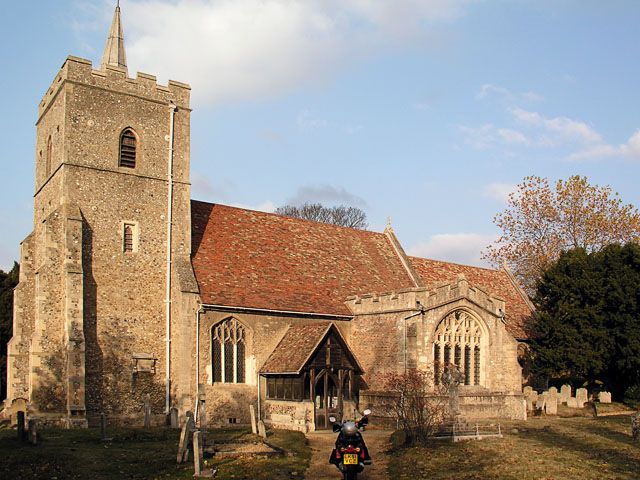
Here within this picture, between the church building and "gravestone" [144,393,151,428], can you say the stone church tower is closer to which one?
the church building

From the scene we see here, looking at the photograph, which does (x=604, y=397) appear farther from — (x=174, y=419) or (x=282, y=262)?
(x=174, y=419)

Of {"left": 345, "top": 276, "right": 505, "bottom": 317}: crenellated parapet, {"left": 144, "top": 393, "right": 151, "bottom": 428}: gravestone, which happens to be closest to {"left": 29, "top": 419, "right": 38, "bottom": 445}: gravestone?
{"left": 144, "top": 393, "right": 151, "bottom": 428}: gravestone

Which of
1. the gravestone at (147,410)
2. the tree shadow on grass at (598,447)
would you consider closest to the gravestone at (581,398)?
the tree shadow on grass at (598,447)

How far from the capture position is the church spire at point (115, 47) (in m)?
29.9

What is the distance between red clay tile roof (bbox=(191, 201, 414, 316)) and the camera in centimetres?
2925

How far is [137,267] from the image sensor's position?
2752 centimetres

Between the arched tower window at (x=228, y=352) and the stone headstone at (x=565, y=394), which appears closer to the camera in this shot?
the arched tower window at (x=228, y=352)

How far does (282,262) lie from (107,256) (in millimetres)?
8184

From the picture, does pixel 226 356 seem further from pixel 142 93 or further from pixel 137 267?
pixel 142 93

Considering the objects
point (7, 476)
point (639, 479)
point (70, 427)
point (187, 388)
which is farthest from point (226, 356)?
point (639, 479)

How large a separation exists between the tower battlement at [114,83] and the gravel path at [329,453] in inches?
573

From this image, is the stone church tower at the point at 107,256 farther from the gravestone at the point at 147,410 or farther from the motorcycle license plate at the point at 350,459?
the motorcycle license plate at the point at 350,459

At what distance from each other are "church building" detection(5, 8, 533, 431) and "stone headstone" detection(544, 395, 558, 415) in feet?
7.99

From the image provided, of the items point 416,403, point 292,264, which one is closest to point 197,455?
point 416,403
